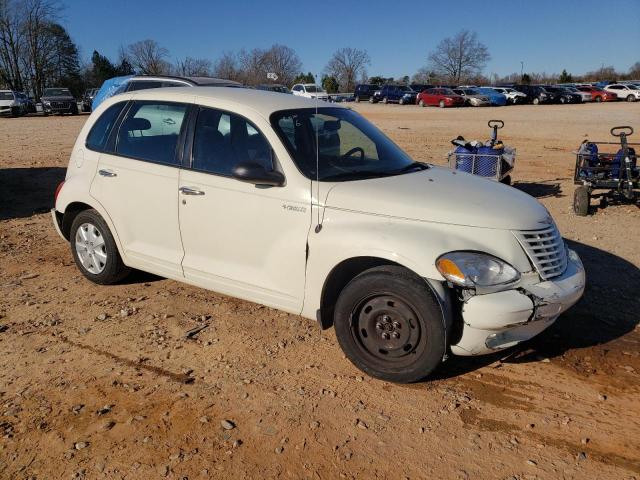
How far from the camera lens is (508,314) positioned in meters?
3.20

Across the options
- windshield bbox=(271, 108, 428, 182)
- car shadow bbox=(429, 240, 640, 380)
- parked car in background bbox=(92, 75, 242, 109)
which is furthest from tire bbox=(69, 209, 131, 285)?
parked car in background bbox=(92, 75, 242, 109)

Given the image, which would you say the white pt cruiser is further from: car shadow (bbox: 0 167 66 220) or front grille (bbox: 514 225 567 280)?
car shadow (bbox: 0 167 66 220)

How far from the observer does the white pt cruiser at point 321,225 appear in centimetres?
331

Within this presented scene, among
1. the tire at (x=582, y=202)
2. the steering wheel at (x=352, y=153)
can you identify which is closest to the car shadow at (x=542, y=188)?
the tire at (x=582, y=202)

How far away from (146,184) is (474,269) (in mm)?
2750

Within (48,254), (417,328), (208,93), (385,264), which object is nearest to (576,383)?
(417,328)

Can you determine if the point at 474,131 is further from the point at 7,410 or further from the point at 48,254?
the point at 7,410

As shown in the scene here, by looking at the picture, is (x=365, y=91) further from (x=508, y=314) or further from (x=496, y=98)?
(x=508, y=314)

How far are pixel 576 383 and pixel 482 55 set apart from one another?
106 metres

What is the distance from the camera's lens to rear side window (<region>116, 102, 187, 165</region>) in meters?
4.43

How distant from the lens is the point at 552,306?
3.36 metres

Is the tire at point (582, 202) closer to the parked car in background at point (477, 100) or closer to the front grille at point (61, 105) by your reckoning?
the front grille at point (61, 105)

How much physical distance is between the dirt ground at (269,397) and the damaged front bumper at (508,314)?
39 cm

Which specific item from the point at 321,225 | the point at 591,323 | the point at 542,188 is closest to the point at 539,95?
the point at 542,188
